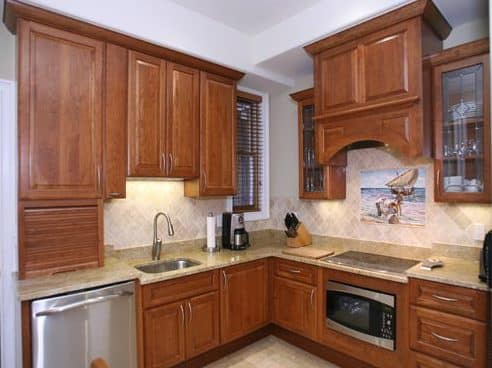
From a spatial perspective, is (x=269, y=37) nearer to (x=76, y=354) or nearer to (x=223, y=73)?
(x=223, y=73)

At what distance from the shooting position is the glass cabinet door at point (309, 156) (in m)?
3.26

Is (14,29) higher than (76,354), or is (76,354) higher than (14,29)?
(14,29)

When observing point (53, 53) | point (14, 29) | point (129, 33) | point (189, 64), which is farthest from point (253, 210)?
point (14, 29)

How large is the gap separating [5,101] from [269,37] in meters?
2.18

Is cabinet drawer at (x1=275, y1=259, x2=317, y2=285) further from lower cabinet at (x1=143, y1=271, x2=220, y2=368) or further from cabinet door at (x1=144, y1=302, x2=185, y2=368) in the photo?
cabinet door at (x1=144, y1=302, x2=185, y2=368)

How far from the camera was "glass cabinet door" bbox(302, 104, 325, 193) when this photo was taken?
3.26 m

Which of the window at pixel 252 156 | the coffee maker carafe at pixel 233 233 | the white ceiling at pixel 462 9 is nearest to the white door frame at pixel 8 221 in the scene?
the coffee maker carafe at pixel 233 233

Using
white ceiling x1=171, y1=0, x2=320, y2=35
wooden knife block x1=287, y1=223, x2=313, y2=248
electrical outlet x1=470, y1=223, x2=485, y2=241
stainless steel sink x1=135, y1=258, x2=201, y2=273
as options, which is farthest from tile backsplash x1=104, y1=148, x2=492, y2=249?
white ceiling x1=171, y1=0, x2=320, y2=35

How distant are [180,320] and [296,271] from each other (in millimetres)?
1089

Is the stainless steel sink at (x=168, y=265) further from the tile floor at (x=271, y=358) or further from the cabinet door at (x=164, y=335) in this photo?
the tile floor at (x=271, y=358)

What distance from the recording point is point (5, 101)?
7.29 ft

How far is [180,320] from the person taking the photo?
2.46 meters

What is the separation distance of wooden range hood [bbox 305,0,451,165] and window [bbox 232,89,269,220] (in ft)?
3.48

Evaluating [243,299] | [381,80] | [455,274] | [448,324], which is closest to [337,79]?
[381,80]
